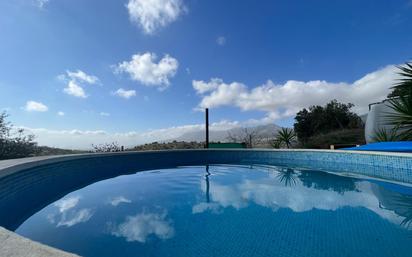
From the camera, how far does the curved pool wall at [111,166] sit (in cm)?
445

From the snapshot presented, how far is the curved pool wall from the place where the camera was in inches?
175

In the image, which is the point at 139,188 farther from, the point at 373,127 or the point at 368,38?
the point at 373,127

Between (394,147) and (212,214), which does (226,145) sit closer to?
(394,147)

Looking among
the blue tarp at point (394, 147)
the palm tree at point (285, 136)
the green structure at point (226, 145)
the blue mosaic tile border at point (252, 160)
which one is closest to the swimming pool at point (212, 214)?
the blue mosaic tile border at point (252, 160)

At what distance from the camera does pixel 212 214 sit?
4035mm

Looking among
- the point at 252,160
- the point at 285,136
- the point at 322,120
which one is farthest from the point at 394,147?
the point at 322,120

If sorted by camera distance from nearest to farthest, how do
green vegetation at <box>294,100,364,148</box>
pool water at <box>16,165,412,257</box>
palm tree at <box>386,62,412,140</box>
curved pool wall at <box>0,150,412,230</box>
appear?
1. pool water at <box>16,165,412,257</box>
2. curved pool wall at <box>0,150,412,230</box>
3. palm tree at <box>386,62,412,140</box>
4. green vegetation at <box>294,100,364,148</box>

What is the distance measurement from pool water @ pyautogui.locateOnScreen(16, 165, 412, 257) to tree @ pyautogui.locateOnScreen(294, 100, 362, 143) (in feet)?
47.9

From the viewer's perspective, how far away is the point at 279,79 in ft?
54.2

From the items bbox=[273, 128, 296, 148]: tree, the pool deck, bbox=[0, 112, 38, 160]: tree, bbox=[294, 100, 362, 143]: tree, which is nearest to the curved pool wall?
the pool deck

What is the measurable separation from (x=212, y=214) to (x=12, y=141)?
9720mm

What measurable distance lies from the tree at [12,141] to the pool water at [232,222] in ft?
17.8

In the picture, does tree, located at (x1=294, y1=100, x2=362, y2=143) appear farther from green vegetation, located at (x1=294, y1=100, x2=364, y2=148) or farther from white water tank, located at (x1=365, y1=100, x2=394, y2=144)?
white water tank, located at (x1=365, y1=100, x2=394, y2=144)

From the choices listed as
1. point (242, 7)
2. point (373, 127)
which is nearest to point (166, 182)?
point (242, 7)
